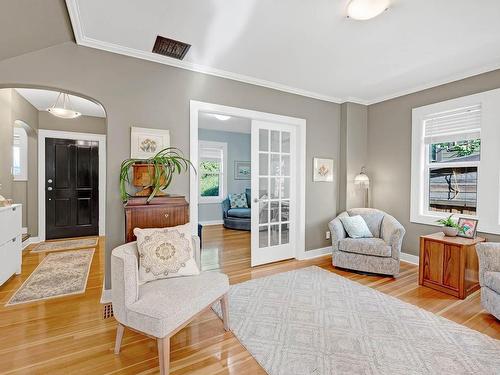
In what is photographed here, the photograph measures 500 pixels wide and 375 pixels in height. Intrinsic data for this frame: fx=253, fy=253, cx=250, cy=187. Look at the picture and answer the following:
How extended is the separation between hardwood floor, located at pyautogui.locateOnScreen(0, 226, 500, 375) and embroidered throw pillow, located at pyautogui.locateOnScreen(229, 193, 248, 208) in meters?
3.62

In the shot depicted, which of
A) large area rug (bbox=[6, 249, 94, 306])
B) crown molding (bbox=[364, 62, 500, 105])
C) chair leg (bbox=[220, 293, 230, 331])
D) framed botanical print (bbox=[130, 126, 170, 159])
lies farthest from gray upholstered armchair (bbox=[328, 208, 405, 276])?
large area rug (bbox=[6, 249, 94, 306])

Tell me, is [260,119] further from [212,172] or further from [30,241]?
[30,241]

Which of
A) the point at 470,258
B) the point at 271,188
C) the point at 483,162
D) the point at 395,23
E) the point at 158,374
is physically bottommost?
the point at 158,374

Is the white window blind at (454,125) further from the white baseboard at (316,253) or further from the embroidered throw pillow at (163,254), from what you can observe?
the embroidered throw pillow at (163,254)

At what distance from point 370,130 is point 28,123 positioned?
602 cm

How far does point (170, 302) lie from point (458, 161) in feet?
13.0

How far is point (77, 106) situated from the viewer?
4770mm

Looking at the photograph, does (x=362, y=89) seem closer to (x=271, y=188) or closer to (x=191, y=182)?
(x=271, y=188)

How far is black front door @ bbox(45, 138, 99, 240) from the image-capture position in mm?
5191

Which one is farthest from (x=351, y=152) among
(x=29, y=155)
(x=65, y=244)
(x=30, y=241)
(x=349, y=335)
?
(x=30, y=241)

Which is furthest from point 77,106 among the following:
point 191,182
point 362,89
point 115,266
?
point 362,89

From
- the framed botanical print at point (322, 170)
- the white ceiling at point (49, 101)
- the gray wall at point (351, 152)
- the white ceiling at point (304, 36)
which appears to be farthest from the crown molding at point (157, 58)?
the white ceiling at point (49, 101)

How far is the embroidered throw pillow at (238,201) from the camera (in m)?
6.71

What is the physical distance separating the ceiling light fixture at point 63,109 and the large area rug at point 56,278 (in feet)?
7.33
